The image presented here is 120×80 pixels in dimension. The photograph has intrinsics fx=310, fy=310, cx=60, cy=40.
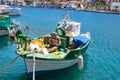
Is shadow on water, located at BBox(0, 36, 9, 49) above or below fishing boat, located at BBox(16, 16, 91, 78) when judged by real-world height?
below

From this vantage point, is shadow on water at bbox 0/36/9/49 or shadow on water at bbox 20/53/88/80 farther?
shadow on water at bbox 0/36/9/49

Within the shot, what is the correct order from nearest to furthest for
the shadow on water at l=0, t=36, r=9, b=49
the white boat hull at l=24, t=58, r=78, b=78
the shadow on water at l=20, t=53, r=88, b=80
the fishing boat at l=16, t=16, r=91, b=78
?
the fishing boat at l=16, t=16, r=91, b=78, the white boat hull at l=24, t=58, r=78, b=78, the shadow on water at l=20, t=53, r=88, b=80, the shadow on water at l=0, t=36, r=9, b=49

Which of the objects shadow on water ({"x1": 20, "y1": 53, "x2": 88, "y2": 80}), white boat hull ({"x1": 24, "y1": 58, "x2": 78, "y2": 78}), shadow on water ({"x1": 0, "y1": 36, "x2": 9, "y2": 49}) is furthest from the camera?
shadow on water ({"x1": 0, "y1": 36, "x2": 9, "y2": 49})

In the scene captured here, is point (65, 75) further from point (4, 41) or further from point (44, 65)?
point (4, 41)

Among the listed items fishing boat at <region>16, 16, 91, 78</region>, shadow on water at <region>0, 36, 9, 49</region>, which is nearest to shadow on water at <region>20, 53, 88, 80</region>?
fishing boat at <region>16, 16, 91, 78</region>

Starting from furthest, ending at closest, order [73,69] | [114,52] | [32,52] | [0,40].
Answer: [0,40], [114,52], [73,69], [32,52]

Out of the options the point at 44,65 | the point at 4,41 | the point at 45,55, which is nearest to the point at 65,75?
the point at 44,65

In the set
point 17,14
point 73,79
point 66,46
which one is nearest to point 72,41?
point 66,46

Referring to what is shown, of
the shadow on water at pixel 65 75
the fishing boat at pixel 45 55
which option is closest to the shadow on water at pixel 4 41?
the fishing boat at pixel 45 55

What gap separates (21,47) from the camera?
933 inches

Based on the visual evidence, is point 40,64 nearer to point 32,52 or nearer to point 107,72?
point 32,52

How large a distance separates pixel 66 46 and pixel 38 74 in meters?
5.36

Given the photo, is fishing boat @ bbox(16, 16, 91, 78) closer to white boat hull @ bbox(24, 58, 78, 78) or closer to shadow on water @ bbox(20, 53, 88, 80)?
white boat hull @ bbox(24, 58, 78, 78)

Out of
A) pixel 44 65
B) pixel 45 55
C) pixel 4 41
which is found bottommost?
pixel 4 41
